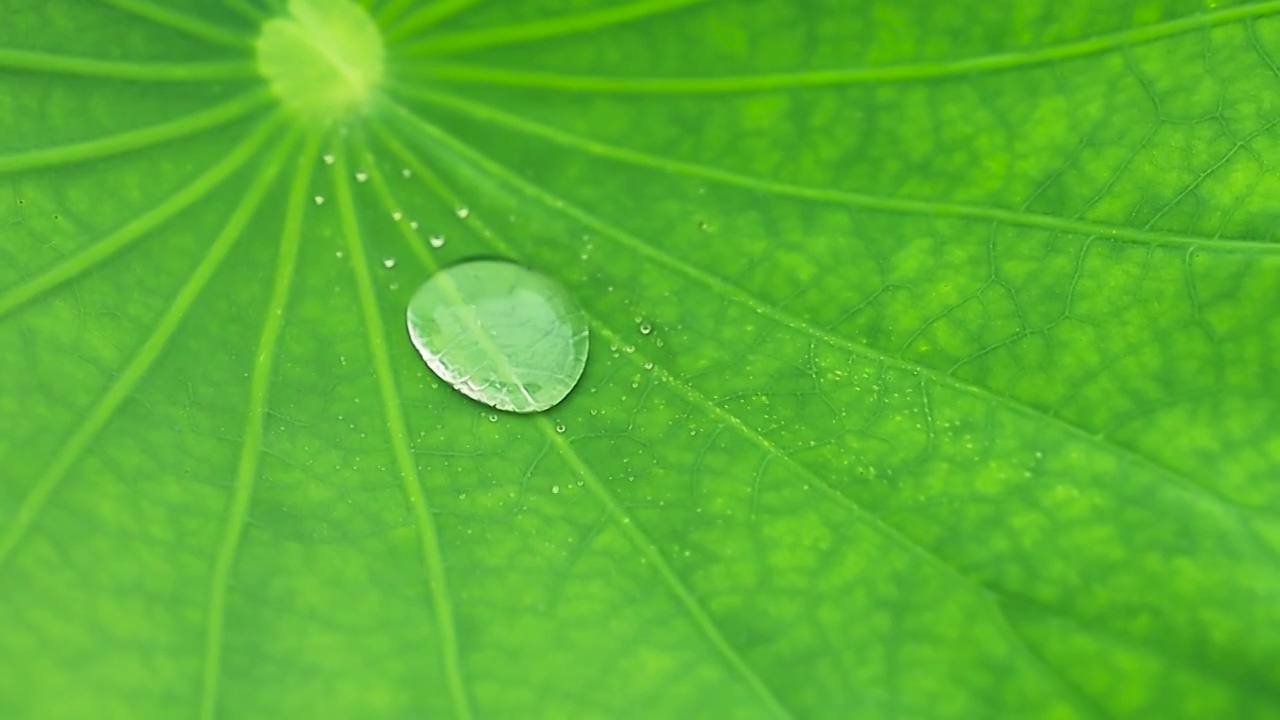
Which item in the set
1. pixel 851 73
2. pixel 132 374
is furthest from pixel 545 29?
pixel 132 374

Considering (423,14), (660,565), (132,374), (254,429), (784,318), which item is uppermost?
(423,14)

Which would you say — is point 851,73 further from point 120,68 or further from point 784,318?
point 120,68

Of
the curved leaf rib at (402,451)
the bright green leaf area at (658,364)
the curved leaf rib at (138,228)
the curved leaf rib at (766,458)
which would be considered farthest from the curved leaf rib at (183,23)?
the curved leaf rib at (766,458)

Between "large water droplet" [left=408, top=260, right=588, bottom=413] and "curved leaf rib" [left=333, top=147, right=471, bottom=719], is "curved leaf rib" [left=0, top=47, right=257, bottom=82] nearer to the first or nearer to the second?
"curved leaf rib" [left=333, top=147, right=471, bottom=719]

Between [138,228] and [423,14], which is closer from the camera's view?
[138,228]

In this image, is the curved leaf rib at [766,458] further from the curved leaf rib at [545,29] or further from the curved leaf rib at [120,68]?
the curved leaf rib at [120,68]

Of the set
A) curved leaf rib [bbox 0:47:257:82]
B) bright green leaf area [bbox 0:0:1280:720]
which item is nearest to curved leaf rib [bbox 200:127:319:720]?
bright green leaf area [bbox 0:0:1280:720]

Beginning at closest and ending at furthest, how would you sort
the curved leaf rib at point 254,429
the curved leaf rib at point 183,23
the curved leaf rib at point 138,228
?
the curved leaf rib at point 254,429 → the curved leaf rib at point 138,228 → the curved leaf rib at point 183,23
